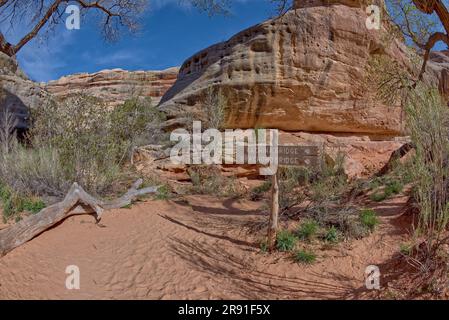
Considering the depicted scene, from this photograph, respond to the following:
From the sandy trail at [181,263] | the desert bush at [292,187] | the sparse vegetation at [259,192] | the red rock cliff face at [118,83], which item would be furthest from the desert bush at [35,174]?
the red rock cliff face at [118,83]

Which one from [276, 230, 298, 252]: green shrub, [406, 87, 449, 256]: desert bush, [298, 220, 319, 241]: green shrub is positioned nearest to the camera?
[406, 87, 449, 256]: desert bush

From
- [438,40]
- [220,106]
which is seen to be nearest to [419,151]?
[438,40]

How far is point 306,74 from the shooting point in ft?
41.9

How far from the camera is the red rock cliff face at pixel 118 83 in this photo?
32000mm

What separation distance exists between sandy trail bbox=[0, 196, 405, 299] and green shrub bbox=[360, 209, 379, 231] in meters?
0.13

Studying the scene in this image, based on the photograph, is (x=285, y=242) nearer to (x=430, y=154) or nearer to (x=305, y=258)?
(x=305, y=258)

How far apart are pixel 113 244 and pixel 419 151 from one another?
477 centimetres

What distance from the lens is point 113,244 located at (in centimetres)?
543

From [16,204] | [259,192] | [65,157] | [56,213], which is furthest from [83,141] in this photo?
[259,192]

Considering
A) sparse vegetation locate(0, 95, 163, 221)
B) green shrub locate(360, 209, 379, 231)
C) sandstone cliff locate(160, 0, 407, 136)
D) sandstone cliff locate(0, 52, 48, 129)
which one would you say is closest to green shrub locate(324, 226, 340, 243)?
green shrub locate(360, 209, 379, 231)

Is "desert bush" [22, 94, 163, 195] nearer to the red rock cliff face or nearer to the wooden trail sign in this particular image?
the wooden trail sign

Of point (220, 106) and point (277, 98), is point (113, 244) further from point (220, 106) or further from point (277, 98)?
point (277, 98)

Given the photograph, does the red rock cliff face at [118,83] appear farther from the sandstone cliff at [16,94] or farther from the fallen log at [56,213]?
the fallen log at [56,213]

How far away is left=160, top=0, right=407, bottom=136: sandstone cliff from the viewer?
1270cm
